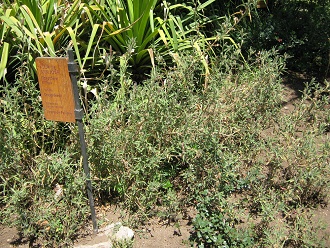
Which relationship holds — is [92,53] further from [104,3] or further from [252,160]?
[252,160]

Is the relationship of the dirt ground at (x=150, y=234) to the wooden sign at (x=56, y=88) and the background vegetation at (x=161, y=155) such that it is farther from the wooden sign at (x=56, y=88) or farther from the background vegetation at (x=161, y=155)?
the wooden sign at (x=56, y=88)

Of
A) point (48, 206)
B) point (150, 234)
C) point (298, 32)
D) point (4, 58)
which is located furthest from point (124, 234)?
point (298, 32)

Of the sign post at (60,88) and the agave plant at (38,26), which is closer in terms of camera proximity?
the sign post at (60,88)

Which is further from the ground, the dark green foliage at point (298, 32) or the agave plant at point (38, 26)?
the agave plant at point (38, 26)

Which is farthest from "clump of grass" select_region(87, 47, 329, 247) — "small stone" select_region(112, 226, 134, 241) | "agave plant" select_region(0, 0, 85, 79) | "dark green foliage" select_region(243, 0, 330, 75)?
"dark green foliage" select_region(243, 0, 330, 75)

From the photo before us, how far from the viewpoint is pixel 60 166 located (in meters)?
2.75

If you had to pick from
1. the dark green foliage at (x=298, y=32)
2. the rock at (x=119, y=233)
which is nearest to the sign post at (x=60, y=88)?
the rock at (x=119, y=233)

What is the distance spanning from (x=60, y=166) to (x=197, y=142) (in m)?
1.09

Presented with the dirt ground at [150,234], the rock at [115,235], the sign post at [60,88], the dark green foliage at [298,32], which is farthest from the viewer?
the dark green foliage at [298,32]

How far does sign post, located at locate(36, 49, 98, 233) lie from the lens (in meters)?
2.39

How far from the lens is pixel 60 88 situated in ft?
8.06

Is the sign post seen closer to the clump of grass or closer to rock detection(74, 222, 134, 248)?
the clump of grass

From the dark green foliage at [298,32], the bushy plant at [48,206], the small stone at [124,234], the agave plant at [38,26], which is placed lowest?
the small stone at [124,234]

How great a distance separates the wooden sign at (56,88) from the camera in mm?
2402
